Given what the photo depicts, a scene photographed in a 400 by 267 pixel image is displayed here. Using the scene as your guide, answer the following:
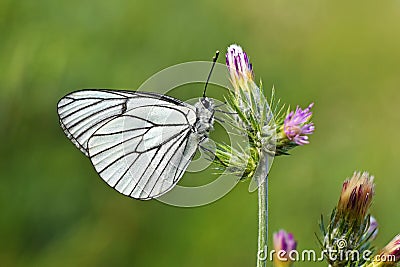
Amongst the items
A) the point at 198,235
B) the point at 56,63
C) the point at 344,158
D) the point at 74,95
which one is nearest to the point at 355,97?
the point at 344,158

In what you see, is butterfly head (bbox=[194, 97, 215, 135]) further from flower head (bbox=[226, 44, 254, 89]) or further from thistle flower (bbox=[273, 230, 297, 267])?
thistle flower (bbox=[273, 230, 297, 267])

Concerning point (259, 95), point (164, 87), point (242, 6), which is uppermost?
point (242, 6)

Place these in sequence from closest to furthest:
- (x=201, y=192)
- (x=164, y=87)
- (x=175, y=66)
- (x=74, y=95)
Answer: (x=74, y=95) → (x=201, y=192) → (x=164, y=87) → (x=175, y=66)

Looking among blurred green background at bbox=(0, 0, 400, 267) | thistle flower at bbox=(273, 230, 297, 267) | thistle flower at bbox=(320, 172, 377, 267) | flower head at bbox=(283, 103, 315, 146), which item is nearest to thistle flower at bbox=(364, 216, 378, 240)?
thistle flower at bbox=(320, 172, 377, 267)

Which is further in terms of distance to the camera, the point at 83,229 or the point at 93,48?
the point at 93,48

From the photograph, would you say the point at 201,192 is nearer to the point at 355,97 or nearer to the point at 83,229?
the point at 83,229

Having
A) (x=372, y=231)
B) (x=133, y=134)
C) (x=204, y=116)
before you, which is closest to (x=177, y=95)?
(x=133, y=134)

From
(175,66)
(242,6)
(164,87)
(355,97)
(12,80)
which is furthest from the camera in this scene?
(242,6)

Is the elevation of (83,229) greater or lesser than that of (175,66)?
lesser

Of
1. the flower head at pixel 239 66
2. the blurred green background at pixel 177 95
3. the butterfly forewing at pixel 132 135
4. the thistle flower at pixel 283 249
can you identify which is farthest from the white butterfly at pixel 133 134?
the blurred green background at pixel 177 95
